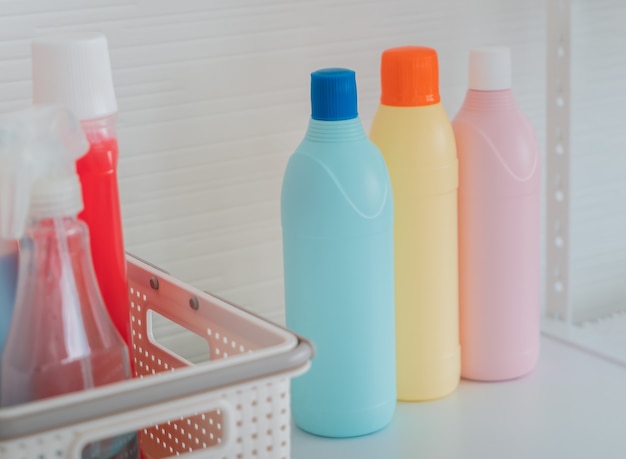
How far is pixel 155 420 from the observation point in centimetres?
55

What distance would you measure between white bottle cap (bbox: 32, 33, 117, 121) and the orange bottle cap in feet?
0.84

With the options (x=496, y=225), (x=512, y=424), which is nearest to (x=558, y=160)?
(x=496, y=225)

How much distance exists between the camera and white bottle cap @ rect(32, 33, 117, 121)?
62cm

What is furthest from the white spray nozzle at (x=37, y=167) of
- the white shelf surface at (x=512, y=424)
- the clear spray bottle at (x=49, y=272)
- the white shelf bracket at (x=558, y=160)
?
the white shelf bracket at (x=558, y=160)

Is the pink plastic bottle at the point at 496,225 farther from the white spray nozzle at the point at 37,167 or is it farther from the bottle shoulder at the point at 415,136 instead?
the white spray nozzle at the point at 37,167

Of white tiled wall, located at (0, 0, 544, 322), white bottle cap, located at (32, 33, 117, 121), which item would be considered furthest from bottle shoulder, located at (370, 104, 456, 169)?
white bottle cap, located at (32, 33, 117, 121)

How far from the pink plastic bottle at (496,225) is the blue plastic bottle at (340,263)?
0.11 metres

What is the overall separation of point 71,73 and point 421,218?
32 cm

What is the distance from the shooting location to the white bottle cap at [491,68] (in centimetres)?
84

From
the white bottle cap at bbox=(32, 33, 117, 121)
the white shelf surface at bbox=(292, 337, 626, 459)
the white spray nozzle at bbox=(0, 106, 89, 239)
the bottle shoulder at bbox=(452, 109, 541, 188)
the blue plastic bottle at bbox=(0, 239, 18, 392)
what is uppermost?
the white bottle cap at bbox=(32, 33, 117, 121)

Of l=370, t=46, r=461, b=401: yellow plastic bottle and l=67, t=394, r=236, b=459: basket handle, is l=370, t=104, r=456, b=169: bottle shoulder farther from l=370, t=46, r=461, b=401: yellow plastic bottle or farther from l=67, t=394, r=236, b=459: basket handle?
l=67, t=394, r=236, b=459: basket handle

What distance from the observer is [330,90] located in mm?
736

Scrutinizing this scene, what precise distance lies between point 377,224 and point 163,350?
0.19m

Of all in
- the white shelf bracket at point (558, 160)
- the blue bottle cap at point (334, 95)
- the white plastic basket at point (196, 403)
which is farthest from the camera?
the white shelf bracket at point (558, 160)
